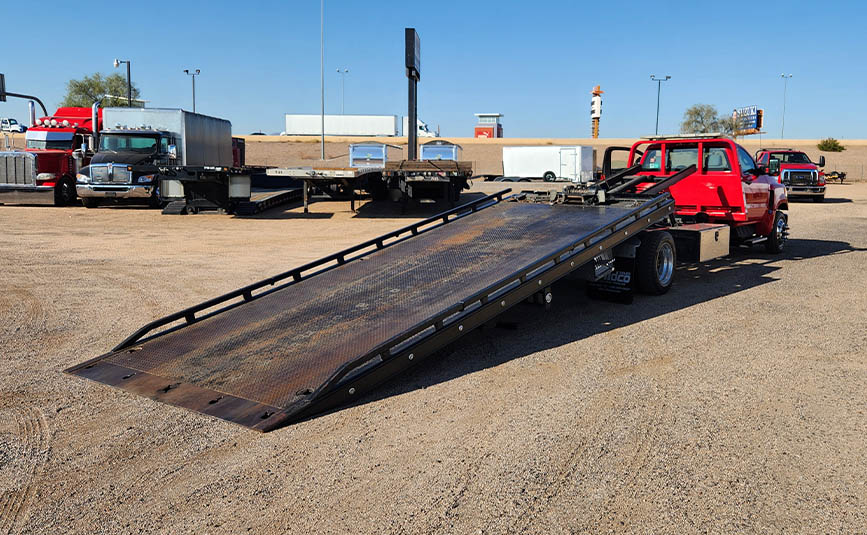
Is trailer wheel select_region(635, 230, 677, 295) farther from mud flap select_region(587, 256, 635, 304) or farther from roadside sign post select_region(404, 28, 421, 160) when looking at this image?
roadside sign post select_region(404, 28, 421, 160)

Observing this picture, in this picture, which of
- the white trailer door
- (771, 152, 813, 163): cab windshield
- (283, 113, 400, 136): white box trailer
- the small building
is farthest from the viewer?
the small building

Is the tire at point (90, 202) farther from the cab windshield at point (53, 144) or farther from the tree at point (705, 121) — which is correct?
the tree at point (705, 121)

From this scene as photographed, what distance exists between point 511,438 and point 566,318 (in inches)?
133

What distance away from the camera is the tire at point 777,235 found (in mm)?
12109

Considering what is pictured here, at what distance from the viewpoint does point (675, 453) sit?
4.17 metres

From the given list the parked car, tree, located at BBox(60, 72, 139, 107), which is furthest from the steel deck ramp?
the parked car

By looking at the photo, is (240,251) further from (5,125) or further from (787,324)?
(5,125)

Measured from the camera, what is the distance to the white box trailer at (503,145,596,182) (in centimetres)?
4494

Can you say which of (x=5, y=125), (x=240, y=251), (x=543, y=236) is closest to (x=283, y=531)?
(x=543, y=236)

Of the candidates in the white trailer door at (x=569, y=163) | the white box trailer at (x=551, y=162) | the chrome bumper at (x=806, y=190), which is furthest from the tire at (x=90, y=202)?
the white trailer door at (x=569, y=163)

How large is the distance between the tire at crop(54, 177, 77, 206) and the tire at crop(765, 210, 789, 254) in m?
20.7

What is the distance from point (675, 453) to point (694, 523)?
2.64ft

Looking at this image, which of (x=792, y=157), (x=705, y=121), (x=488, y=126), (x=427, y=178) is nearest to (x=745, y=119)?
(x=705, y=121)

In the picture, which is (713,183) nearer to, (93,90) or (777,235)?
(777,235)
